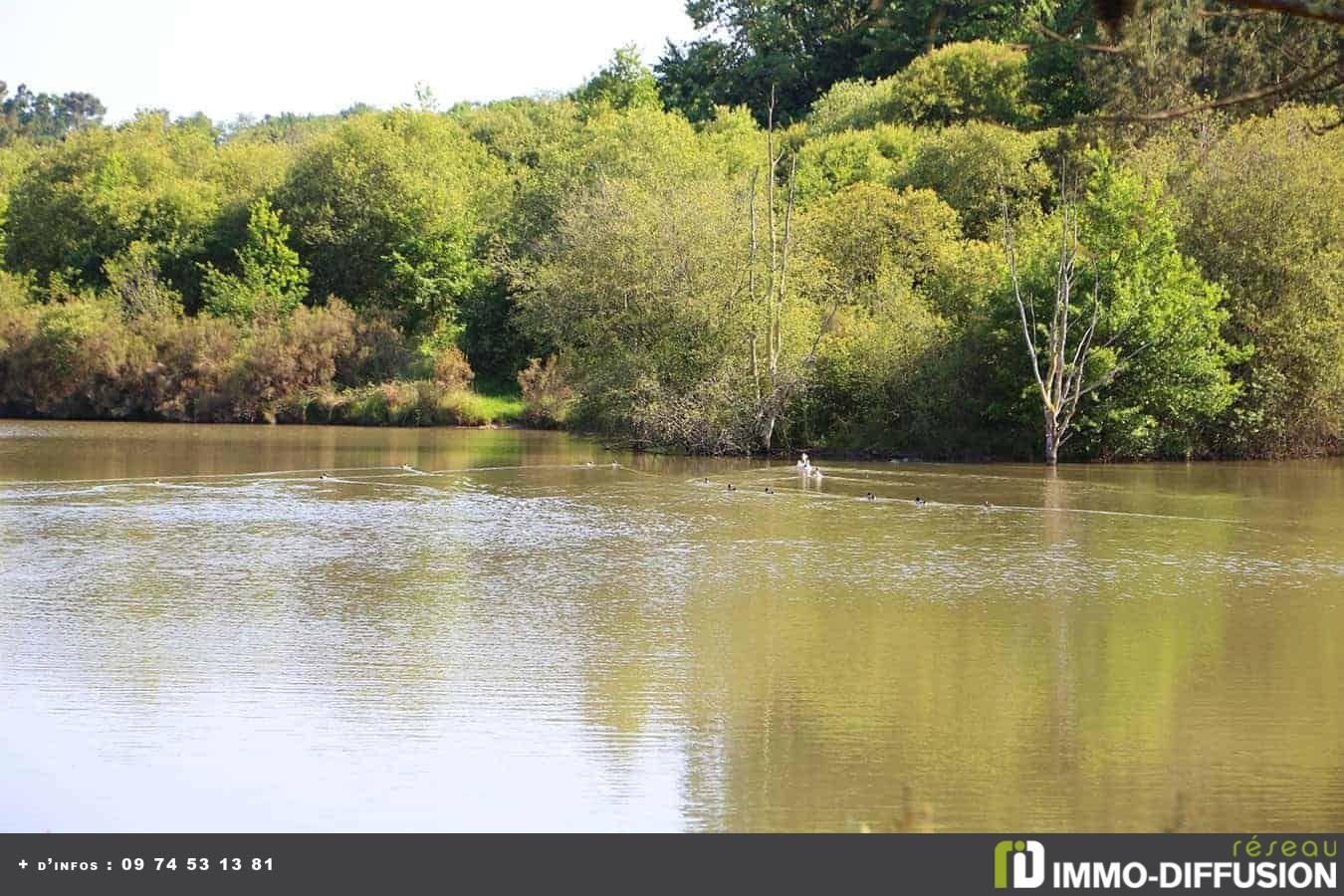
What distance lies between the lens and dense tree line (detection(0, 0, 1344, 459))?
34.2 meters

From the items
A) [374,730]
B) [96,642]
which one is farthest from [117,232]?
[374,730]

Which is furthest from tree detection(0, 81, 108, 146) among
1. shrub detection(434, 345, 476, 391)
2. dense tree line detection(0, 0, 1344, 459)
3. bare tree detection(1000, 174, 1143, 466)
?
bare tree detection(1000, 174, 1143, 466)

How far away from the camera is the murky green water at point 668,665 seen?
9.18 m

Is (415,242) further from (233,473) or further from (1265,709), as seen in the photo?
(1265,709)

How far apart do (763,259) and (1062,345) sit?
8900 millimetres

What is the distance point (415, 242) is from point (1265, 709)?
1922 inches

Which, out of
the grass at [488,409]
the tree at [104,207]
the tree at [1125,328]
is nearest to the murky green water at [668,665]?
the tree at [1125,328]

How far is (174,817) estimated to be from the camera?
870cm

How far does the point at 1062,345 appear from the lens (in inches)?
1294

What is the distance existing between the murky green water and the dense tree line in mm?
5051

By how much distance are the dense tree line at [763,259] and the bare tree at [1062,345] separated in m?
0.13

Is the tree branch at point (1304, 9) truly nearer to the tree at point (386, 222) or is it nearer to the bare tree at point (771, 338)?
the bare tree at point (771, 338)

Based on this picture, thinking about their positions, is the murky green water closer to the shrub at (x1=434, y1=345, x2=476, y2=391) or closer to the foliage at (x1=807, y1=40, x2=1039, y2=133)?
the shrub at (x1=434, y1=345, x2=476, y2=391)
